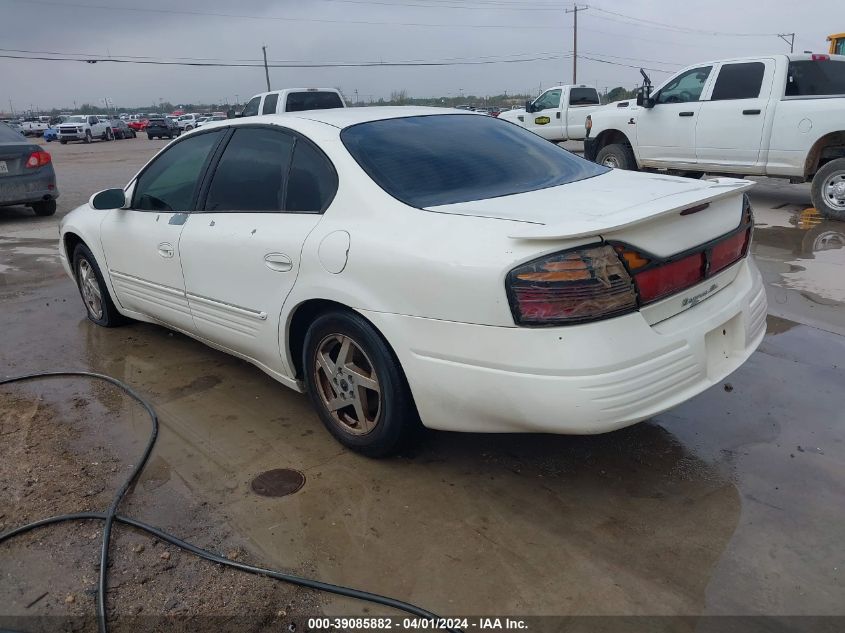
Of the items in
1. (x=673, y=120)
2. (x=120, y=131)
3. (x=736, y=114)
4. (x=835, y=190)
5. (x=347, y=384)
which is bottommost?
(x=120, y=131)

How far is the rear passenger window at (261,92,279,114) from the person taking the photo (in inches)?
613

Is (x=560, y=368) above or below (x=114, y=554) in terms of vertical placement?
above

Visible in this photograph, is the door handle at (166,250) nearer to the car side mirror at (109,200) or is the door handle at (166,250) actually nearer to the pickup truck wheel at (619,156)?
the car side mirror at (109,200)

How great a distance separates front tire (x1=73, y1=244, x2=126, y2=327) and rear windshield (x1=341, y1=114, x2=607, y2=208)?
276 centimetres

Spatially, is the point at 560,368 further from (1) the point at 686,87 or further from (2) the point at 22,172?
(2) the point at 22,172

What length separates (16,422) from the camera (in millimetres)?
3820

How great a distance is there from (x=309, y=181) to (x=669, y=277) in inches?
67.8

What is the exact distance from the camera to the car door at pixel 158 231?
4.07m

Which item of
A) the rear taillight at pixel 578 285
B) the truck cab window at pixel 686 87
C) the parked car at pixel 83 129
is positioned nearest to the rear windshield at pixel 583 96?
A: the truck cab window at pixel 686 87

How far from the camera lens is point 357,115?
3.64 metres

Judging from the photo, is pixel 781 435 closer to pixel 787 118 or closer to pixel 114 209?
pixel 114 209

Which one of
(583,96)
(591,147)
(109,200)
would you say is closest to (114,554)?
(109,200)

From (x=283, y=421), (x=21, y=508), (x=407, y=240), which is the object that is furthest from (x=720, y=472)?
(x=21, y=508)

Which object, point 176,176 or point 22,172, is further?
point 22,172
